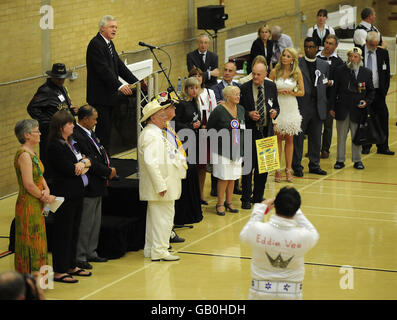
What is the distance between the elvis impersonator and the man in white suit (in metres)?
2.40

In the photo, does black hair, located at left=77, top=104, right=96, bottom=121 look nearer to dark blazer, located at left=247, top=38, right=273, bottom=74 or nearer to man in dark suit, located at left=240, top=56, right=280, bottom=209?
man in dark suit, located at left=240, top=56, right=280, bottom=209

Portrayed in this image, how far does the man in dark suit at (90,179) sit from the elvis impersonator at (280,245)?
8.61 feet

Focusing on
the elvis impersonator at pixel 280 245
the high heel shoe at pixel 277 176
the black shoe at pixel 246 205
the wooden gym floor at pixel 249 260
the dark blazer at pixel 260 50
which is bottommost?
the wooden gym floor at pixel 249 260

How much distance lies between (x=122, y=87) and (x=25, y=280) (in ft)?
15.5

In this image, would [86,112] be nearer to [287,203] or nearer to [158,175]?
[158,175]

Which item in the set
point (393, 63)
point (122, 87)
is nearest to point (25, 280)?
point (122, 87)

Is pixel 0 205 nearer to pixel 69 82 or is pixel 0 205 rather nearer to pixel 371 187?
pixel 69 82

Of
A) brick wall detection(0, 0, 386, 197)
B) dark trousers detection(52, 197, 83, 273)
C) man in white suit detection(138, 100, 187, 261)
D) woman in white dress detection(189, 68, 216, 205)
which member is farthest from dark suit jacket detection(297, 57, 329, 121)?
dark trousers detection(52, 197, 83, 273)

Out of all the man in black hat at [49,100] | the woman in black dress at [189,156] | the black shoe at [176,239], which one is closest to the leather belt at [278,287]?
the black shoe at [176,239]

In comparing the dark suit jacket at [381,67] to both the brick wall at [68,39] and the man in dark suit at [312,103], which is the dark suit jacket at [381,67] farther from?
the brick wall at [68,39]

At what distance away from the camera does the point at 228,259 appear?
7855 millimetres

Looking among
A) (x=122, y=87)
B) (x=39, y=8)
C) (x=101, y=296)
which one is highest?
(x=39, y=8)

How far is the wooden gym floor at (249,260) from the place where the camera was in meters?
6.98

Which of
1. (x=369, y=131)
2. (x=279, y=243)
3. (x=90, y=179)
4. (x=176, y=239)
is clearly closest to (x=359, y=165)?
(x=369, y=131)
